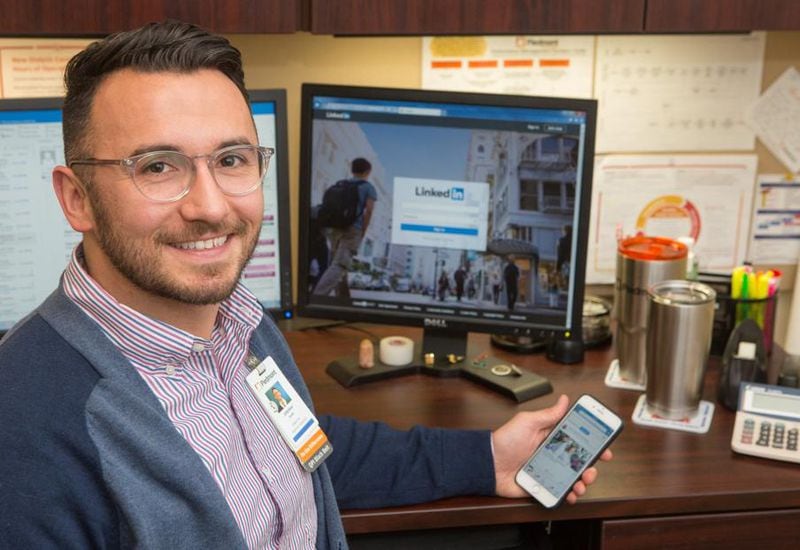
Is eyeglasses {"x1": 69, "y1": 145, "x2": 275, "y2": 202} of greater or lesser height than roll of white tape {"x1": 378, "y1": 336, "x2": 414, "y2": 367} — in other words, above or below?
above

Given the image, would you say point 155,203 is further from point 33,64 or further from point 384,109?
point 33,64

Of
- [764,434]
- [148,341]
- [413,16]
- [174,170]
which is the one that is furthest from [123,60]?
[764,434]

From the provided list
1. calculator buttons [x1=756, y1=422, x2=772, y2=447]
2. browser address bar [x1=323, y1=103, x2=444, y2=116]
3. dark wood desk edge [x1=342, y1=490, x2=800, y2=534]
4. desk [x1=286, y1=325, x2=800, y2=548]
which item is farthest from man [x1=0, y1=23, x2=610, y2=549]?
calculator buttons [x1=756, y1=422, x2=772, y2=447]

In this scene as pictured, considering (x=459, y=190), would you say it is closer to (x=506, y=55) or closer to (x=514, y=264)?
(x=514, y=264)

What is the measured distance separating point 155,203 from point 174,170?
4cm

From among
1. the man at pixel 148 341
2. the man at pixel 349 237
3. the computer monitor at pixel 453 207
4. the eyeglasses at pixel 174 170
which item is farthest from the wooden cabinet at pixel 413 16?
the eyeglasses at pixel 174 170

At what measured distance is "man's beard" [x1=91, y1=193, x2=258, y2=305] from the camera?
112 cm

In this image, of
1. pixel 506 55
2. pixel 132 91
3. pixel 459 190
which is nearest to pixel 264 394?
pixel 132 91

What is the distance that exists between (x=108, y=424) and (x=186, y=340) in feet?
0.51

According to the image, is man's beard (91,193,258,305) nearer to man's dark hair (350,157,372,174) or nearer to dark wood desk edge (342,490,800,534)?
dark wood desk edge (342,490,800,534)

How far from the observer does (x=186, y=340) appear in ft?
3.83

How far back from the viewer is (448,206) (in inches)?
66.6

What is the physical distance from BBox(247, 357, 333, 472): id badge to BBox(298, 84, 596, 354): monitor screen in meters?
0.41

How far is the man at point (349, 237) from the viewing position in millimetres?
1703
